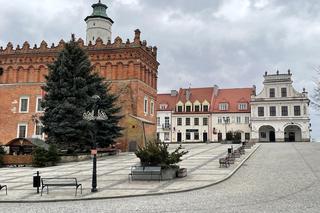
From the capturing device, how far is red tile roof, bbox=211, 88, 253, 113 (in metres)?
68.4

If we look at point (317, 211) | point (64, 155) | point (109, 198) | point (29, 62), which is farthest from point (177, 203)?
point (29, 62)

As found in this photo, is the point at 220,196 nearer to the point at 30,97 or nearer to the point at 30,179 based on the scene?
the point at 30,179

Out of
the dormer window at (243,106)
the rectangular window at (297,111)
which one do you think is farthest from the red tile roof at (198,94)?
the rectangular window at (297,111)

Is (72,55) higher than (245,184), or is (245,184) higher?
(72,55)

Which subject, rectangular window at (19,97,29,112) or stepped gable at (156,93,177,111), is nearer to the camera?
rectangular window at (19,97,29,112)

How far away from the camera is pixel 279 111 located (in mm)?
62781

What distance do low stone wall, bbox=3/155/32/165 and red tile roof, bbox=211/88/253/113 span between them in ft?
151

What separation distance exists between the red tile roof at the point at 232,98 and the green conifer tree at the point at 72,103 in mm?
37958

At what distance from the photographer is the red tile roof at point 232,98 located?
68.4 metres

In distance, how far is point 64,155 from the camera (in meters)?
29.8

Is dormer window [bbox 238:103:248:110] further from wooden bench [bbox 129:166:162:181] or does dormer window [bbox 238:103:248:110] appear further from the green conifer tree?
wooden bench [bbox 129:166:162:181]

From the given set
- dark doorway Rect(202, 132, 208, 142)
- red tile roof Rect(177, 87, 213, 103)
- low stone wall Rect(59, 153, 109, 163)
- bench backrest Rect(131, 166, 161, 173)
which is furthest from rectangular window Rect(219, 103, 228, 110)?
bench backrest Rect(131, 166, 161, 173)

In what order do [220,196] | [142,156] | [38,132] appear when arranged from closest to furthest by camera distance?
[220,196], [142,156], [38,132]

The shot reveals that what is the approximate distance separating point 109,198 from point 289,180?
27.1 feet
